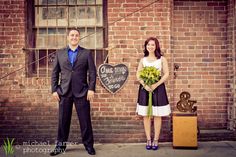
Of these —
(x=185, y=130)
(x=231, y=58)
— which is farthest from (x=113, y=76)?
(x=231, y=58)

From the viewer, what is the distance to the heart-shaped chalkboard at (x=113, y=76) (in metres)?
6.24

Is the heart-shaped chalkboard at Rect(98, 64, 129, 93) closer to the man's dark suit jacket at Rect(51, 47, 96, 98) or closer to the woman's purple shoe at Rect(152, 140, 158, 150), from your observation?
the man's dark suit jacket at Rect(51, 47, 96, 98)

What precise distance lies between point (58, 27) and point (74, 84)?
1.59 m

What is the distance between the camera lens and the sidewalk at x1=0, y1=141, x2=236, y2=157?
5441mm

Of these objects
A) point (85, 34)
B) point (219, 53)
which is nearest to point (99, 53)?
point (85, 34)

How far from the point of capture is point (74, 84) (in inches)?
213

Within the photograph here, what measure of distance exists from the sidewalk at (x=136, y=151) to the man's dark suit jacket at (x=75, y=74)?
104 cm

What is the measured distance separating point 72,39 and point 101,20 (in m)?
1.25

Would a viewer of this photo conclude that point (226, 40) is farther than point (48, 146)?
Yes

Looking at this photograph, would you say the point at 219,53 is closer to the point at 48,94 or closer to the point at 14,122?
the point at 48,94

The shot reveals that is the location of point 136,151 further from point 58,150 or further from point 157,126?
point 58,150

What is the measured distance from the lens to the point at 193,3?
6.49 meters

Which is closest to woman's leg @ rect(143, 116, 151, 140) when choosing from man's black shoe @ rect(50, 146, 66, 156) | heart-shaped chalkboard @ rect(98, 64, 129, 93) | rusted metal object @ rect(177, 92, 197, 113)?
rusted metal object @ rect(177, 92, 197, 113)

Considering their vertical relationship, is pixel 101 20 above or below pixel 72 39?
above
